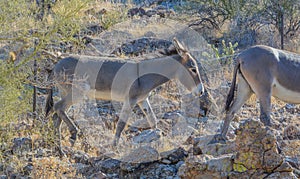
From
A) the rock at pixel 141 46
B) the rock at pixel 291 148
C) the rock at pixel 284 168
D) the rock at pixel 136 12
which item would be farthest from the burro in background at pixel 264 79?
the rock at pixel 136 12

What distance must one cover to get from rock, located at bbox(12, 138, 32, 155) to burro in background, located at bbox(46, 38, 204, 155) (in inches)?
32.1

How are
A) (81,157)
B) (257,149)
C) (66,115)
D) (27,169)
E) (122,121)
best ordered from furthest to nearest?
(66,115), (122,121), (81,157), (27,169), (257,149)

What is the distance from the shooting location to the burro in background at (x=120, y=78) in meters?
9.41

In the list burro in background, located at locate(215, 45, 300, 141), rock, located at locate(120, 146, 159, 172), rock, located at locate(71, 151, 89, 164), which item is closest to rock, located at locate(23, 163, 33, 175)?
rock, located at locate(71, 151, 89, 164)

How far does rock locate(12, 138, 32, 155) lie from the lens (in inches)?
329

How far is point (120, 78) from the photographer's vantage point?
973 cm

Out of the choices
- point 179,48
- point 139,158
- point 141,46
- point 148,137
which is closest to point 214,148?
point 139,158

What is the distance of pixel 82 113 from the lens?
1119 cm

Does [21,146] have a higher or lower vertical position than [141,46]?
higher

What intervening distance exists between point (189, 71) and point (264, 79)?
1.55 metres

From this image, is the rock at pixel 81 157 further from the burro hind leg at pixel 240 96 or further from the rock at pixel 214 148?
the burro hind leg at pixel 240 96

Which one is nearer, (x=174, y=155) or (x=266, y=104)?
(x=174, y=155)

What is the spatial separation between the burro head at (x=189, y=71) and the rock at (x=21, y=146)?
2.91m

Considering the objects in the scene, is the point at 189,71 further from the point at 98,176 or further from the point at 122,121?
the point at 98,176
